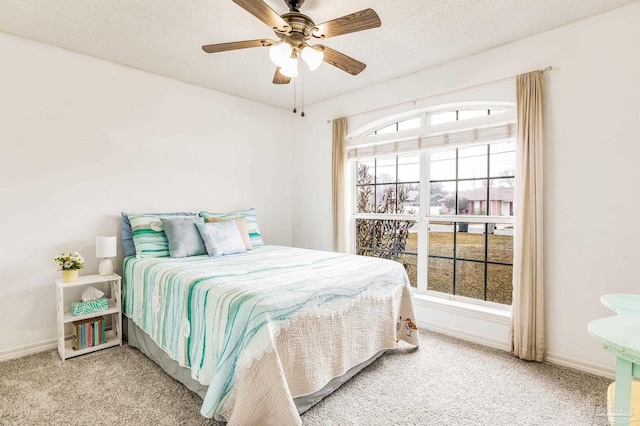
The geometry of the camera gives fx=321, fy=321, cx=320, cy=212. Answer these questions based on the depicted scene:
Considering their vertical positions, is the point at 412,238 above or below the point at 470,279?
above

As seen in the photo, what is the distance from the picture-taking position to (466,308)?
297 centimetres

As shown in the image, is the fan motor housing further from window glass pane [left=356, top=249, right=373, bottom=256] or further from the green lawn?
window glass pane [left=356, top=249, right=373, bottom=256]

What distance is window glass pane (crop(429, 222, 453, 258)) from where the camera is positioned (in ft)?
10.7

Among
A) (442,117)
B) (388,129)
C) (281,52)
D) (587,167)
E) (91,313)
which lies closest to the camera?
(281,52)

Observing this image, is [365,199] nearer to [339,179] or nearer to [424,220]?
[339,179]

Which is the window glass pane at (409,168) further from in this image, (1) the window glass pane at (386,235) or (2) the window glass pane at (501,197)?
(2) the window glass pane at (501,197)

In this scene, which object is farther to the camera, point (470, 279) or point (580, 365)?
point (470, 279)

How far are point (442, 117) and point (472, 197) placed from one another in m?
0.87

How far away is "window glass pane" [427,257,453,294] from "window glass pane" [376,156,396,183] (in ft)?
3.40

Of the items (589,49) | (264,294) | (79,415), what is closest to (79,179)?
(79,415)

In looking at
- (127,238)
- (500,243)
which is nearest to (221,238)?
(127,238)

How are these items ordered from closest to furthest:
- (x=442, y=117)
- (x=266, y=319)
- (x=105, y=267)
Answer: (x=266, y=319) → (x=105, y=267) → (x=442, y=117)

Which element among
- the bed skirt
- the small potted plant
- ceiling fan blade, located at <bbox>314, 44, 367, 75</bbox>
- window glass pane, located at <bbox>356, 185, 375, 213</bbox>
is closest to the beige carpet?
the bed skirt

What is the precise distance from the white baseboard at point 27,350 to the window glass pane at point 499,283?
3.89 meters
